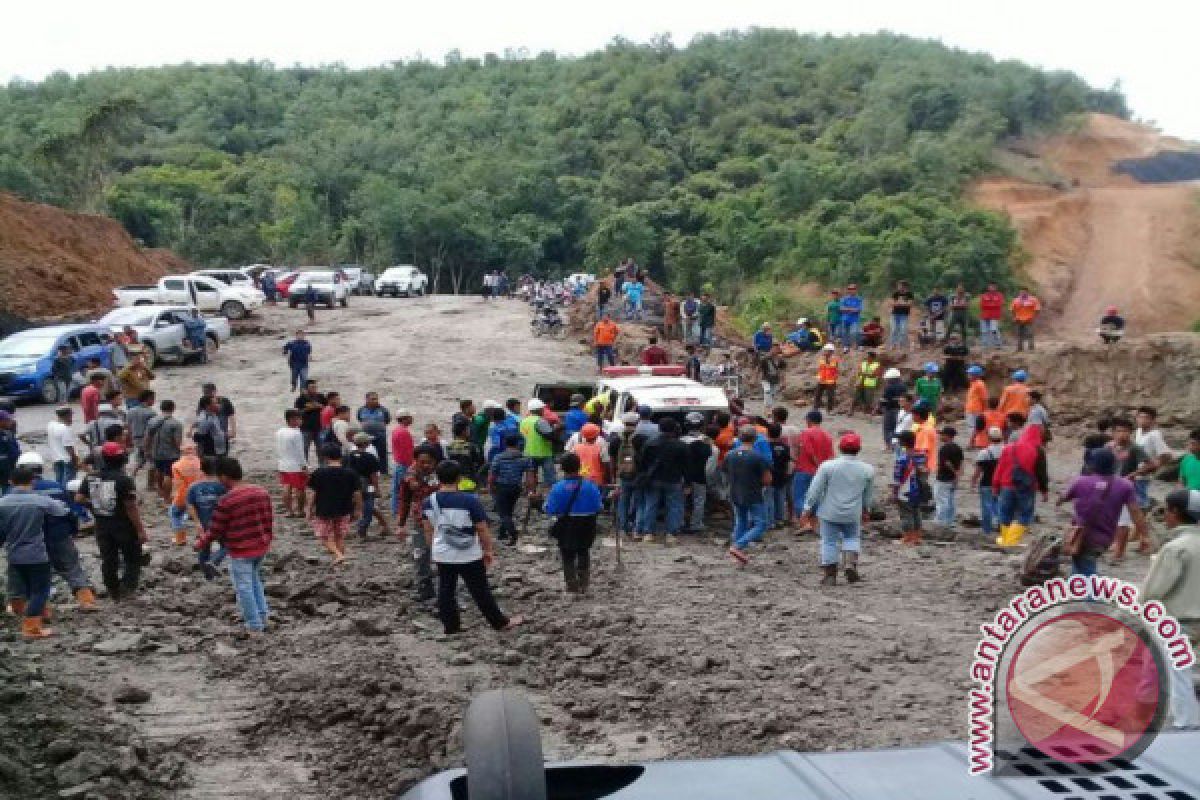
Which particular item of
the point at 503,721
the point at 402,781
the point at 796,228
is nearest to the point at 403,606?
the point at 402,781

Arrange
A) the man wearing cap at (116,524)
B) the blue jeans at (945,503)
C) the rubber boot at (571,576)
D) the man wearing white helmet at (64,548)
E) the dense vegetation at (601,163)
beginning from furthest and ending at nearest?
1. the dense vegetation at (601,163)
2. the blue jeans at (945,503)
3. the rubber boot at (571,576)
4. the man wearing cap at (116,524)
5. the man wearing white helmet at (64,548)

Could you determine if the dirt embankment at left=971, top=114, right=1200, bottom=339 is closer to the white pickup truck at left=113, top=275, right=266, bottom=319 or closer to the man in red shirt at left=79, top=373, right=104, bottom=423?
the white pickup truck at left=113, top=275, right=266, bottom=319

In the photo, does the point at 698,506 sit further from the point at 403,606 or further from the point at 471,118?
the point at 471,118

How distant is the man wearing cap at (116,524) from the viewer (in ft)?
36.3

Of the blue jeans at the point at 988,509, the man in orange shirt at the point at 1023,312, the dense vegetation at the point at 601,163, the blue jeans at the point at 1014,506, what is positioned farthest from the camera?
the dense vegetation at the point at 601,163

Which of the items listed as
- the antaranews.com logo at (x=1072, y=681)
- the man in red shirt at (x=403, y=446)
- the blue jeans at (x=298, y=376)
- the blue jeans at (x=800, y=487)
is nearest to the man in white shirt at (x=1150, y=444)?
the blue jeans at (x=800, y=487)

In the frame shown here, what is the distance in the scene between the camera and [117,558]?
11484mm

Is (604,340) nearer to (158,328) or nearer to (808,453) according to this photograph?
(158,328)

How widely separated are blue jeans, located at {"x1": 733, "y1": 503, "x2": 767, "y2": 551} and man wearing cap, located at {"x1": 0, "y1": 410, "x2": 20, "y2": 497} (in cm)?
817

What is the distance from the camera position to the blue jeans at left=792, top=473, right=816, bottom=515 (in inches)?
588

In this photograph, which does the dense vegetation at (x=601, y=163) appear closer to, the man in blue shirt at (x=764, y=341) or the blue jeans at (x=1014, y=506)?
the man in blue shirt at (x=764, y=341)

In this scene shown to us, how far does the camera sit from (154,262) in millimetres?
46312

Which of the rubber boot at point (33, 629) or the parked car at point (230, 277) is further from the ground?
the parked car at point (230, 277)

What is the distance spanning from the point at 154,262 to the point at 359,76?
71.0m
